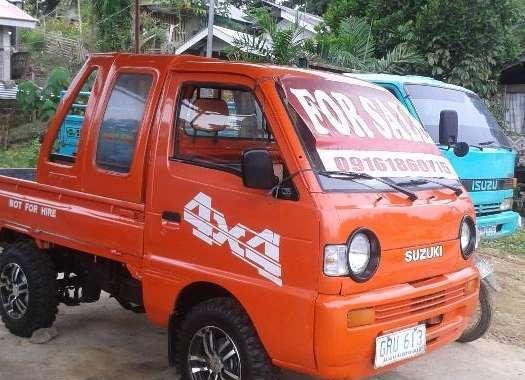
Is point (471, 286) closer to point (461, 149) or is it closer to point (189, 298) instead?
point (189, 298)

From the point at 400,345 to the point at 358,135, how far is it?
3.80 ft

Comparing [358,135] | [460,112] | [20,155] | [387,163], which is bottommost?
[20,155]

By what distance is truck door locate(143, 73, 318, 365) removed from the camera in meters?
3.22

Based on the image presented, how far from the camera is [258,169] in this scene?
10.6 feet

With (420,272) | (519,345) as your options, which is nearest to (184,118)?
(420,272)

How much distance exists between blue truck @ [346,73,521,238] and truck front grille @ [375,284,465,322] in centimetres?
235

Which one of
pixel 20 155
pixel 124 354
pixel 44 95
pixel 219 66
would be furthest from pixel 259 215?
pixel 44 95

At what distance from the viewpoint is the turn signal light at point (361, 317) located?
3.13 metres

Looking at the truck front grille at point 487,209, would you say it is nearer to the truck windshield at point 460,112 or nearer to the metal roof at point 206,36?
the truck windshield at point 460,112

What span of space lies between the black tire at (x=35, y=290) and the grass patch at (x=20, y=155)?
7.37 m

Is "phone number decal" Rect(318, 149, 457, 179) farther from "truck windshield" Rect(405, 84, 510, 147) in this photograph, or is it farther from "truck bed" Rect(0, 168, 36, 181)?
"truck bed" Rect(0, 168, 36, 181)

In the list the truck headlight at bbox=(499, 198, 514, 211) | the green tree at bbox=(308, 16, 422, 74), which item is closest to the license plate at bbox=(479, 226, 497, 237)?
the truck headlight at bbox=(499, 198, 514, 211)

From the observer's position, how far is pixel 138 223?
13.0 feet

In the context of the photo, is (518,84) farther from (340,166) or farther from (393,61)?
(340,166)
